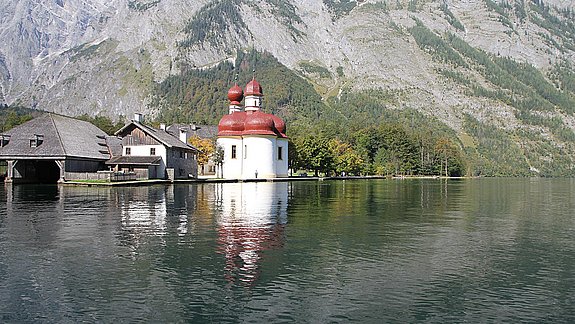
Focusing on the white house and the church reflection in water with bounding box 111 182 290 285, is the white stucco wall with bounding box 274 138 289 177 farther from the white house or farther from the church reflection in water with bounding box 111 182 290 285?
the church reflection in water with bounding box 111 182 290 285

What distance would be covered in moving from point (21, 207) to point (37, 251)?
60.7ft

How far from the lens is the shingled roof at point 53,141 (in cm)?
6806

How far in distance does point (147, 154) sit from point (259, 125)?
83.0 ft

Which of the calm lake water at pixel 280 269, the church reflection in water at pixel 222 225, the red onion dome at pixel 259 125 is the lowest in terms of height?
the calm lake water at pixel 280 269

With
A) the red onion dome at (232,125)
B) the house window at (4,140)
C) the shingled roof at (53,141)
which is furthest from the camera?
the red onion dome at (232,125)

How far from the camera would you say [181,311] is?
13.8 m

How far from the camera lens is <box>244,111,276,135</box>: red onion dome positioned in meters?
98.7

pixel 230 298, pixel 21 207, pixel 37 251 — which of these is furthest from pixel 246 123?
pixel 230 298

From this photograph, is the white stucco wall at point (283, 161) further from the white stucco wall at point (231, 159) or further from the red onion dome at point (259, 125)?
the white stucco wall at point (231, 159)

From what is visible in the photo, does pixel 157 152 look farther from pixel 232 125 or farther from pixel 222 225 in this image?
pixel 222 225

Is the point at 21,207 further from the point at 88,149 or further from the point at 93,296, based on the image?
the point at 88,149

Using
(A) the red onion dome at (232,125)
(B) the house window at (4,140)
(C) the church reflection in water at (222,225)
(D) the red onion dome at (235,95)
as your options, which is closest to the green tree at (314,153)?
(D) the red onion dome at (235,95)

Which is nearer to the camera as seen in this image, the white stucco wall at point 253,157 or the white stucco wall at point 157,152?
the white stucco wall at point 157,152

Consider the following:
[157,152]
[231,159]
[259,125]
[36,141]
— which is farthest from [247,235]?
[231,159]
